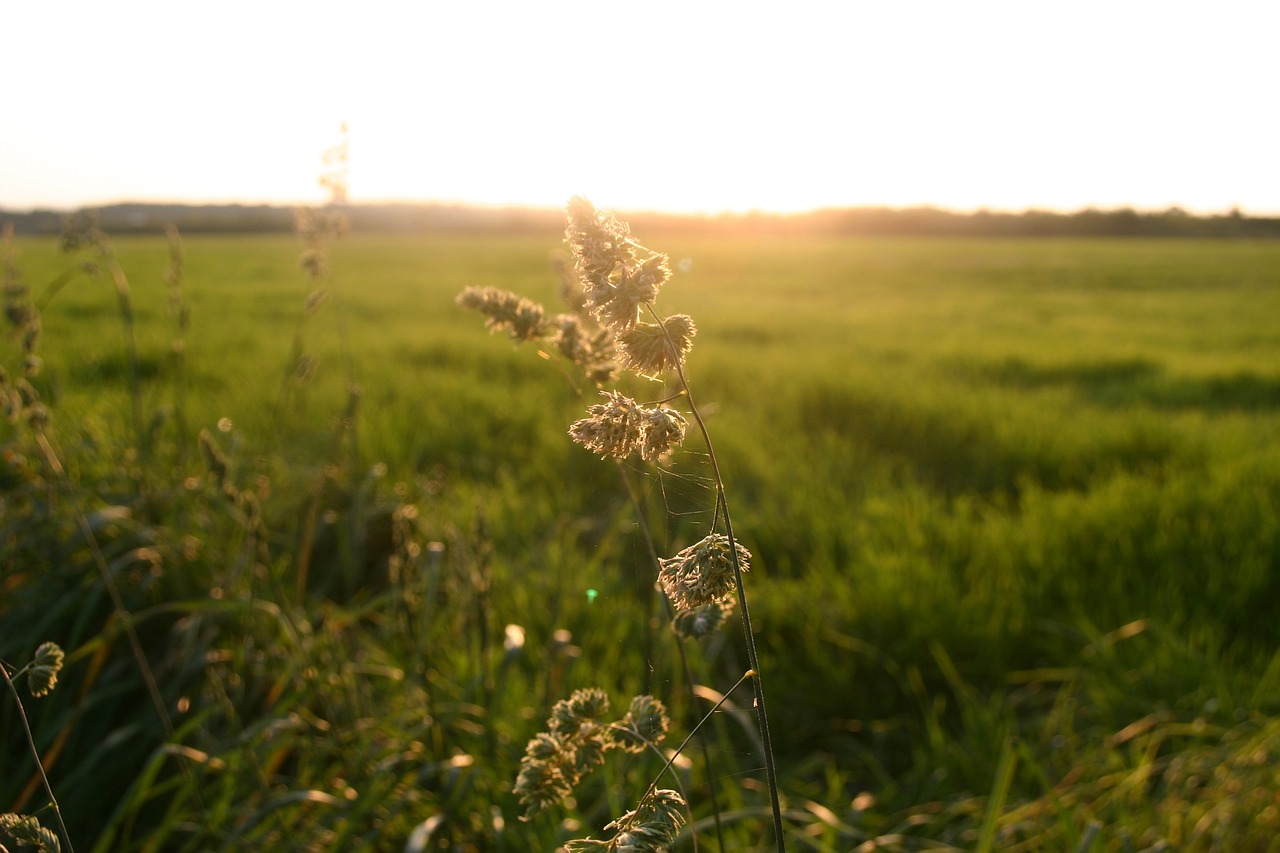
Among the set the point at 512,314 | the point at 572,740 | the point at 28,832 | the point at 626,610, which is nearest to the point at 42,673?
the point at 28,832

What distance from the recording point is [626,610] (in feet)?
9.19

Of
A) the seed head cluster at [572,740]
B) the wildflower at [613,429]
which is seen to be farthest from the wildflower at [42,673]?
the wildflower at [613,429]

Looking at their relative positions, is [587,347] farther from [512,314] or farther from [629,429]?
[629,429]

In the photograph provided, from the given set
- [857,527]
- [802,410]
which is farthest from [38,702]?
[802,410]

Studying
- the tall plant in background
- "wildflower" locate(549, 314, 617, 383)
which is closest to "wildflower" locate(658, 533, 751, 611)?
the tall plant in background

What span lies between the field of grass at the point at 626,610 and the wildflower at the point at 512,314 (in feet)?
0.29

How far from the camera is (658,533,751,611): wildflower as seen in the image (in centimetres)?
54

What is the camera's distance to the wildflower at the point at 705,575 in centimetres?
54

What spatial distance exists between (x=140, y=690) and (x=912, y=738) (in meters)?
2.12

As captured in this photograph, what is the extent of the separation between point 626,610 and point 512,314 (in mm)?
1970

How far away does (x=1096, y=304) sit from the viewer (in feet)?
48.3

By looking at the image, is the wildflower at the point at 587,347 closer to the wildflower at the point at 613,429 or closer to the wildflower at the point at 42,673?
the wildflower at the point at 613,429

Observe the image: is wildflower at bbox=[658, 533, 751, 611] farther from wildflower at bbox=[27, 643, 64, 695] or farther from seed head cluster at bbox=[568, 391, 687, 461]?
wildflower at bbox=[27, 643, 64, 695]

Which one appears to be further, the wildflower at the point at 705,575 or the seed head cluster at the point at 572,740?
the seed head cluster at the point at 572,740
